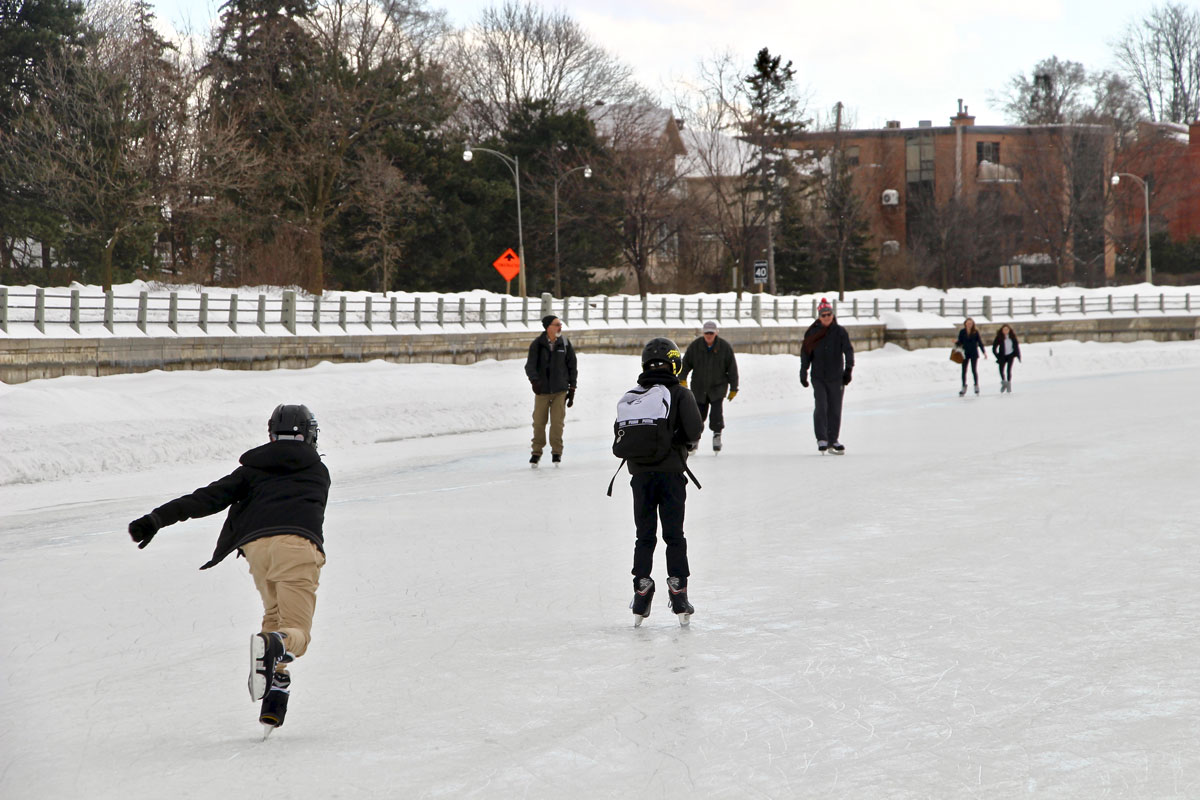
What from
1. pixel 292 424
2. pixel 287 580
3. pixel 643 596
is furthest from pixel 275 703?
pixel 643 596

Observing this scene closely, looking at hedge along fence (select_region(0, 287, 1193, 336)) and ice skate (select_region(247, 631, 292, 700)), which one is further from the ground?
hedge along fence (select_region(0, 287, 1193, 336))

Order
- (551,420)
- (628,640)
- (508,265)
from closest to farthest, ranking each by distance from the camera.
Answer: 1. (628,640)
2. (551,420)
3. (508,265)

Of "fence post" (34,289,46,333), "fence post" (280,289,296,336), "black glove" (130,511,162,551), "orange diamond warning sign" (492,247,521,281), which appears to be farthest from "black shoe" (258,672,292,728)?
"orange diamond warning sign" (492,247,521,281)

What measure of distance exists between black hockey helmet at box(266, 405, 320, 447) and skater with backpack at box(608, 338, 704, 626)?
5.77 feet

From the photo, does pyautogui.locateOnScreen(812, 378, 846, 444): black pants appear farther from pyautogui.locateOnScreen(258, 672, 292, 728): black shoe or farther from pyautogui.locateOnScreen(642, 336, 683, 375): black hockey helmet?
pyautogui.locateOnScreen(258, 672, 292, 728): black shoe

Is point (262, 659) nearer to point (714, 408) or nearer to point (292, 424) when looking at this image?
point (292, 424)

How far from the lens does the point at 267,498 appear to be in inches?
186

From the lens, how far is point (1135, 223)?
75500 millimetres

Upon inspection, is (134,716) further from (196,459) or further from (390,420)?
(390,420)

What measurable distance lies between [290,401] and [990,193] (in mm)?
60396

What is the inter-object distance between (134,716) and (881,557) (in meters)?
5.07

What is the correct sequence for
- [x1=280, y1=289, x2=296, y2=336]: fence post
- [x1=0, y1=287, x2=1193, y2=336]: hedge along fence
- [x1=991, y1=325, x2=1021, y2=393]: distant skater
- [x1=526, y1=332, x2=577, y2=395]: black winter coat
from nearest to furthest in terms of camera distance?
[x1=526, y1=332, x2=577, y2=395]: black winter coat < [x1=991, y1=325, x2=1021, y2=393]: distant skater < [x1=0, y1=287, x2=1193, y2=336]: hedge along fence < [x1=280, y1=289, x2=296, y2=336]: fence post

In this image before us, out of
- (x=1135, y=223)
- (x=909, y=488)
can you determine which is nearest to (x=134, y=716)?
(x=909, y=488)

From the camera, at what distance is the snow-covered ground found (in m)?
4.27
